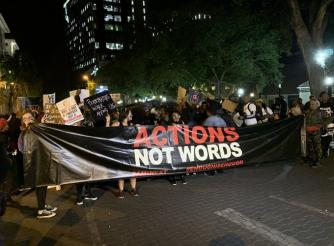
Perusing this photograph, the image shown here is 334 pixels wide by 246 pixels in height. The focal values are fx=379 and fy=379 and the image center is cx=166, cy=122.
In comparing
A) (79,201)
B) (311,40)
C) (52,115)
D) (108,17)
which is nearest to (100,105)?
(52,115)

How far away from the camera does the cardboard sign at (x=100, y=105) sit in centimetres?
941

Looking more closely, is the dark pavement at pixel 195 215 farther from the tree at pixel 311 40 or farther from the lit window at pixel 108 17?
the lit window at pixel 108 17

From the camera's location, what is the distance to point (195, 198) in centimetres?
736

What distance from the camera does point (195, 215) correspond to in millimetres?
6328

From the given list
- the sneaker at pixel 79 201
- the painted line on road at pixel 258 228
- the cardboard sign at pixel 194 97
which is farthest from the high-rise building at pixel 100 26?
the painted line on road at pixel 258 228

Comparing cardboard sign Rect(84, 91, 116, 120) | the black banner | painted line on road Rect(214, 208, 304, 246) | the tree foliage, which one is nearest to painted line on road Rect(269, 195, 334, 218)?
painted line on road Rect(214, 208, 304, 246)

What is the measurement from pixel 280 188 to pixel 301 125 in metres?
2.62

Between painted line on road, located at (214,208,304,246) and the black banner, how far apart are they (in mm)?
1859

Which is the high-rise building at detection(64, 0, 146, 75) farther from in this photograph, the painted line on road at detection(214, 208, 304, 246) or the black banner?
the painted line on road at detection(214, 208, 304, 246)

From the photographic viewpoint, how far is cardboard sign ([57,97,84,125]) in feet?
26.8

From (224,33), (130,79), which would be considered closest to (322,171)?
(224,33)

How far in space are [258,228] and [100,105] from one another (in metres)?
5.29

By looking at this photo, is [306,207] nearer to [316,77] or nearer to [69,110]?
[69,110]

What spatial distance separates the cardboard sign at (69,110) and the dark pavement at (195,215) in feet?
5.35
